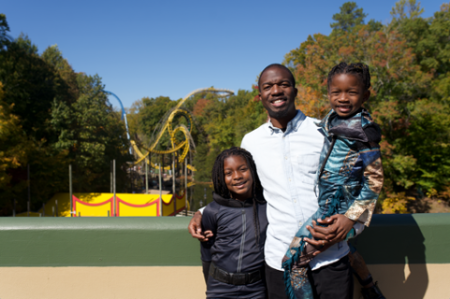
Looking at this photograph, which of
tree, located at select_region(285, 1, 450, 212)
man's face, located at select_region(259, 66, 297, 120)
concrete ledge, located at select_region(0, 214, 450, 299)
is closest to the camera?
man's face, located at select_region(259, 66, 297, 120)

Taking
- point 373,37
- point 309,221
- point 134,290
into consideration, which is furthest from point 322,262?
point 373,37

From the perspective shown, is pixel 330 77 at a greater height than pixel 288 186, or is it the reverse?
pixel 330 77

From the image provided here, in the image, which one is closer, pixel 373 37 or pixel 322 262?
pixel 322 262

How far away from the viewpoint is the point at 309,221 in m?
1.37

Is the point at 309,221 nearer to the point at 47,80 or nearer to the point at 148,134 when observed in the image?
the point at 47,80

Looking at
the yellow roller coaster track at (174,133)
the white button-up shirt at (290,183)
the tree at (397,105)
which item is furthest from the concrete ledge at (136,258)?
the yellow roller coaster track at (174,133)

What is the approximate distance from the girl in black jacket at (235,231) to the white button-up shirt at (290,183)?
97mm

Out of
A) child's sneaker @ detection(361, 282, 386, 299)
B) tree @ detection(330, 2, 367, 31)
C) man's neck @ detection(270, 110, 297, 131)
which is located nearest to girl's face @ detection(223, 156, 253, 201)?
man's neck @ detection(270, 110, 297, 131)

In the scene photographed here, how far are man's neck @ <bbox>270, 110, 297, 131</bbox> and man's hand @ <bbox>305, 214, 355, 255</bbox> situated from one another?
0.54m

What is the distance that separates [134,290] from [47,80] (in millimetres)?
26509

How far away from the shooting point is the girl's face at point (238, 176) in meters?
1.66

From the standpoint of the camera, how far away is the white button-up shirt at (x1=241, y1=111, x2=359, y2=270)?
4.76 ft

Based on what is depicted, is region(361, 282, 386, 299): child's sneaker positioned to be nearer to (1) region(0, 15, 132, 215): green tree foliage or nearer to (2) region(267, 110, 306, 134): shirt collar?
(2) region(267, 110, 306, 134): shirt collar

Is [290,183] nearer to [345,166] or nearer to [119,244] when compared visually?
[345,166]
